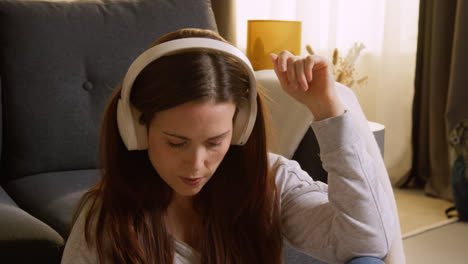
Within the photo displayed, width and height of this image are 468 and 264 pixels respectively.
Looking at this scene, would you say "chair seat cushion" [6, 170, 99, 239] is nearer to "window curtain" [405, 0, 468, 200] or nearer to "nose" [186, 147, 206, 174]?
"nose" [186, 147, 206, 174]

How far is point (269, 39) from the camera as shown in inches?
95.0

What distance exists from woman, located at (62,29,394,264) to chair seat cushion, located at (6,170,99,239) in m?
0.50

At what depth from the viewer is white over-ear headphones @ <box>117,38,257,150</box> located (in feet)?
2.59

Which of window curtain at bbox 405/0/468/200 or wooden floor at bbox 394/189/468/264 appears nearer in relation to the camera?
wooden floor at bbox 394/189/468/264

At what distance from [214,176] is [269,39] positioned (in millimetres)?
1477

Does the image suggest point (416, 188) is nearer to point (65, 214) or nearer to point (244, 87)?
point (65, 214)

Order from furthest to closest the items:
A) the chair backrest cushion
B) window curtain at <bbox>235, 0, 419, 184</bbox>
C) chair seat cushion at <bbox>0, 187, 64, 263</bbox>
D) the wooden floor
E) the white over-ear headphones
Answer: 1. window curtain at <bbox>235, 0, 419, 184</bbox>
2. the wooden floor
3. the chair backrest cushion
4. chair seat cushion at <bbox>0, 187, 64, 263</bbox>
5. the white over-ear headphones

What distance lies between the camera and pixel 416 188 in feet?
10.3

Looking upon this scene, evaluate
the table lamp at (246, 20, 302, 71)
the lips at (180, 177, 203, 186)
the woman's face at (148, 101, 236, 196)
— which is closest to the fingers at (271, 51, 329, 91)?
the woman's face at (148, 101, 236, 196)

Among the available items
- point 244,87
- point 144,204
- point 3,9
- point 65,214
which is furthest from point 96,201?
point 3,9

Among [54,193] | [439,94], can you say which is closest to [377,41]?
[439,94]

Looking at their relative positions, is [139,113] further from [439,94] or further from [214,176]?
[439,94]

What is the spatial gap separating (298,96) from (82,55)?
3.69 feet

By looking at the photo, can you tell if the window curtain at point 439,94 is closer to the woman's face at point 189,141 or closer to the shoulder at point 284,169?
the shoulder at point 284,169
